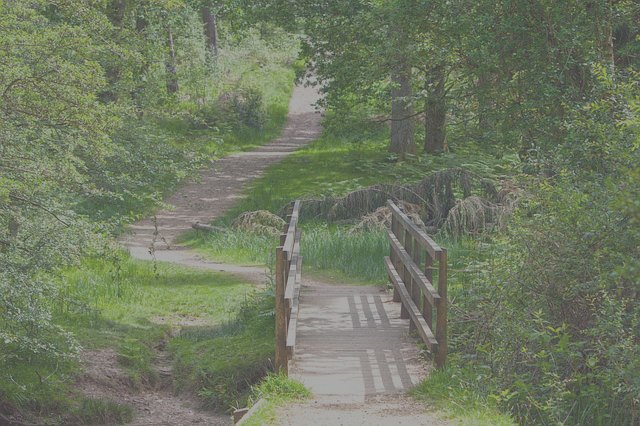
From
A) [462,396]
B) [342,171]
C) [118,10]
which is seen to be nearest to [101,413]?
[462,396]

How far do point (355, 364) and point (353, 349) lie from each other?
1.75 ft

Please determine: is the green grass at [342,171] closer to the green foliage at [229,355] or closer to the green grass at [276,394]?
the green foliage at [229,355]

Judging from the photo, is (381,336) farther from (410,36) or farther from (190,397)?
(410,36)

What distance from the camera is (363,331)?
10.0 m

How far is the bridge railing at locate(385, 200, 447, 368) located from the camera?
8.20m

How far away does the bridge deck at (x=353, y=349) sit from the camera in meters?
8.01

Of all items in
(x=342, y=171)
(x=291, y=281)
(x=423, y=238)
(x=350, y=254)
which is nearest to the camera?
(x=291, y=281)

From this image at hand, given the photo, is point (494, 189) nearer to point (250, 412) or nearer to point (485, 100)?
point (485, 100)

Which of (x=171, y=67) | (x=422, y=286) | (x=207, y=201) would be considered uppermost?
(x=171, y=67)

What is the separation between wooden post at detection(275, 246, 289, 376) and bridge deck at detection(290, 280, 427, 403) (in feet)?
0.60

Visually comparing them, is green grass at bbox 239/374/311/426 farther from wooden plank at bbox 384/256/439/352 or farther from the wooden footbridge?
wooden plank at bbox 384/256/439/352

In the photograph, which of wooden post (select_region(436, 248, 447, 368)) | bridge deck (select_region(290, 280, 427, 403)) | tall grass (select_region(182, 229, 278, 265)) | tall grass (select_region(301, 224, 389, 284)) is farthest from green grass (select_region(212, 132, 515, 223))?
wooden post (select_region(436, 248, 447, 368))

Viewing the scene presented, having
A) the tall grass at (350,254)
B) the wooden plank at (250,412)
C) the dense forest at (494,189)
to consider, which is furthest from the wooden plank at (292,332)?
the tall grass at (350,254)

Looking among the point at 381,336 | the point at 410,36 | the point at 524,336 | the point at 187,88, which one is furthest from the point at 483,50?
the point at 187,88
